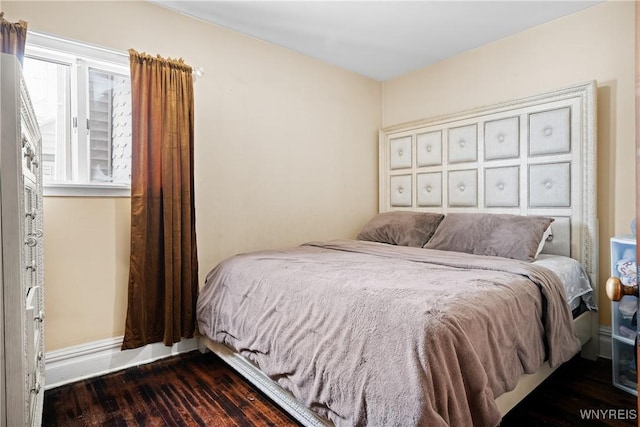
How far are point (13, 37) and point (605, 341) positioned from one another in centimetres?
387

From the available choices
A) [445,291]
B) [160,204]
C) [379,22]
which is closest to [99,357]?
[160,204]

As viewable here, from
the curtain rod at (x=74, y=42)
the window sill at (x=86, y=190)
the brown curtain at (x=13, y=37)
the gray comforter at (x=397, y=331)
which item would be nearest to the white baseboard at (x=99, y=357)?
the gray comforter at (x=397, y=331)

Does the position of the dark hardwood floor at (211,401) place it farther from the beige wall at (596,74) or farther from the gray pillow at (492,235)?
the gray pillow at (492,235)

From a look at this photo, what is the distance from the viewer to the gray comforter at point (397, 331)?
1014 millimetres

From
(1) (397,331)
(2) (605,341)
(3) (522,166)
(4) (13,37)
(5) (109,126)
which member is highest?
(4) (13,37)

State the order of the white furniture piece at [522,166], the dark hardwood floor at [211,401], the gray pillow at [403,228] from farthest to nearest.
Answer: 1. the gray pillow at [403,228]
2. the white furniture piece at [522,166]
3. the dark hardwood floor at [211,401]

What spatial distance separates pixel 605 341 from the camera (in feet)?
7.17

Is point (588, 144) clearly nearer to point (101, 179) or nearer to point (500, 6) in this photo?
point (500, 6)

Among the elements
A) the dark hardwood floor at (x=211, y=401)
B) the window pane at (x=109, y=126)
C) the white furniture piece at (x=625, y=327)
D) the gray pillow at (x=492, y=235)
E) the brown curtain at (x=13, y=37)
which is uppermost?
the brown curtain at (x=13, y=37)

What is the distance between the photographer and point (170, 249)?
2191 millimetres

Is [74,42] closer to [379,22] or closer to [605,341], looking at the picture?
[379,22]

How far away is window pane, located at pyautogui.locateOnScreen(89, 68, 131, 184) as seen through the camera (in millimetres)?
2145

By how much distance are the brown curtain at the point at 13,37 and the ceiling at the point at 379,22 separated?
825mm

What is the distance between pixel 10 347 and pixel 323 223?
8.26ft
